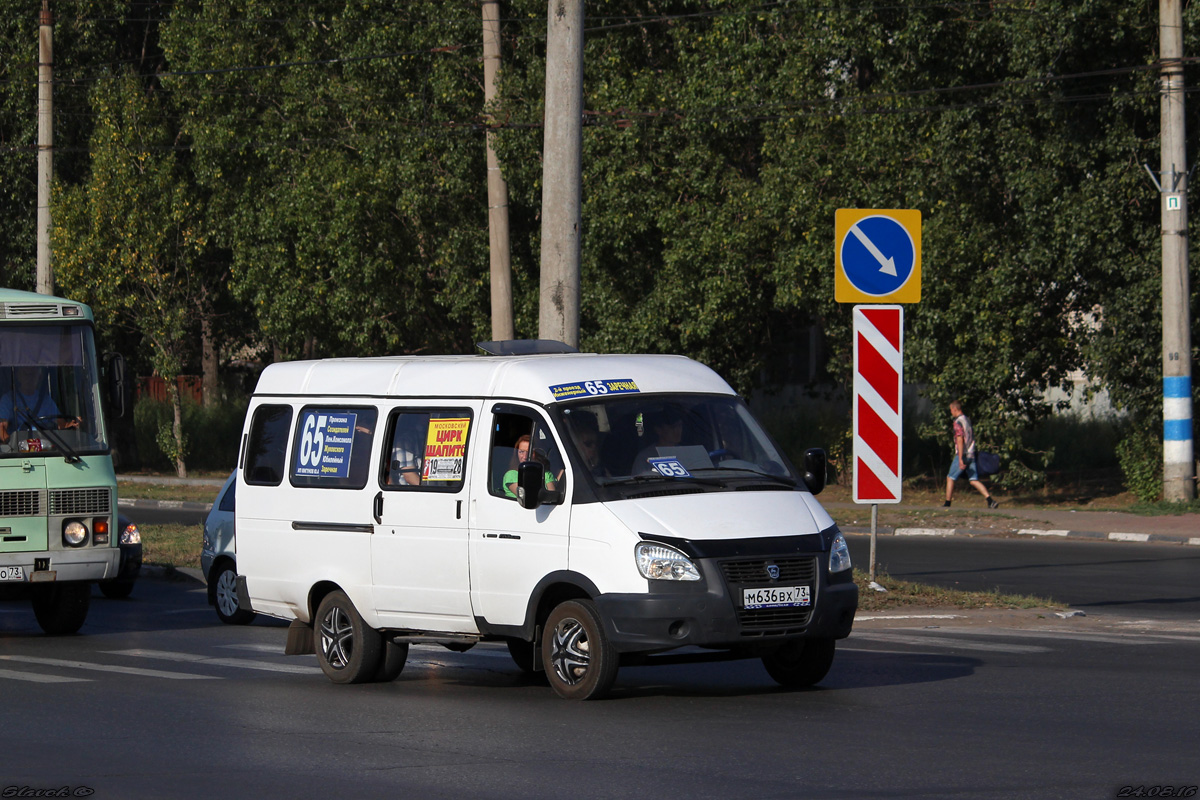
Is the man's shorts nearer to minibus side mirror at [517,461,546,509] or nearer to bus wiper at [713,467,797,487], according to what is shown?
bus wiper at [713,467,797,487]

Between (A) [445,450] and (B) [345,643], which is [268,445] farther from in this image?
(A) [445,450]

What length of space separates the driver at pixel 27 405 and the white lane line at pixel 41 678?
124 inches

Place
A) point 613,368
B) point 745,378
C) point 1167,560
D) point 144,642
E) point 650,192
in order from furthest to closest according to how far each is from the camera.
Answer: point 745,378, point 650,192, point 1167,560, point 144,642, point 613,368

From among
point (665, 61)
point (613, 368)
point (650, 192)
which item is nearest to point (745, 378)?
point (650, 192)

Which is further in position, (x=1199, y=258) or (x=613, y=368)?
(x=1199, y=258)

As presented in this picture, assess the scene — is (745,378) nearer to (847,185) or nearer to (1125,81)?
(847,185)

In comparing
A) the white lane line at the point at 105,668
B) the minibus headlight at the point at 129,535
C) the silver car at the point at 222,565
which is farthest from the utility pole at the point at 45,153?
the white lane line at the point at 105,668

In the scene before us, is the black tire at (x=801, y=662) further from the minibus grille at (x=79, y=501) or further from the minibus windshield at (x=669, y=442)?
the minibus grille at (x=79, y=501)

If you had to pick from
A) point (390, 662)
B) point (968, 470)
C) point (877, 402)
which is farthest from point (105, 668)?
point (968, 470)

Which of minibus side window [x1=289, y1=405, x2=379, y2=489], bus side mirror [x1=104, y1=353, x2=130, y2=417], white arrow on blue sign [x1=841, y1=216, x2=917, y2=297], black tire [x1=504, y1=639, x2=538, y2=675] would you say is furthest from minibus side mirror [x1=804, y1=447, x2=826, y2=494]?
bus side mirror [x1=104, y1=353, x2=130, y2=417]

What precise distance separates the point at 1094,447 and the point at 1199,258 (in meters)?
10.6

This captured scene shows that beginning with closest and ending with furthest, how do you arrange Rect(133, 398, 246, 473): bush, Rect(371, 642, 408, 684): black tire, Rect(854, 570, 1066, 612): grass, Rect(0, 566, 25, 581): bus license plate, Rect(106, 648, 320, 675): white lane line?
1. Rect(371, 642, 408, 684): black tire
2. Rect(106, 648, 320, 675): white lane line
3. Rect(0, 566, 25, 581): bus license plate
4. Rect(854, 570, 1066, 612): grass
5. Rect(133, 398, 246, 473): bush

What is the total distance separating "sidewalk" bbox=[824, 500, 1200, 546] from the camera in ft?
75.2

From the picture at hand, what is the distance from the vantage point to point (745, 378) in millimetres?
33312
